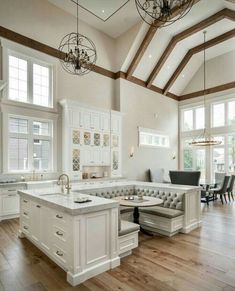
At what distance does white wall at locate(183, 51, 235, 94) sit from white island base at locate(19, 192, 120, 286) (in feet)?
31.4

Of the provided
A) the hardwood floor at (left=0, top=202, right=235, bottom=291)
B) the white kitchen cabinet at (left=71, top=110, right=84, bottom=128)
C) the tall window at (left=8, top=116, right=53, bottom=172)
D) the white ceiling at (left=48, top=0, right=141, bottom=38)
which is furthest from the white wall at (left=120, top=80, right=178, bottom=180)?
the hardwood floor at (left=0, top=202, right=235, bottom=291)

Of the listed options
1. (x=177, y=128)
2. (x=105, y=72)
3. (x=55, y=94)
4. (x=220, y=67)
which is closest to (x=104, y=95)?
(x=105, y=72)

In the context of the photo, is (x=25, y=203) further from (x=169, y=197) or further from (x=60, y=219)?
(x=169, y=197)

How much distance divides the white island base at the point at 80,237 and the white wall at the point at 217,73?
9.58 meters

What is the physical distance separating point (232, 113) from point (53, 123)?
8048 mm

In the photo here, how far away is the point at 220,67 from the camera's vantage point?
1022 cm

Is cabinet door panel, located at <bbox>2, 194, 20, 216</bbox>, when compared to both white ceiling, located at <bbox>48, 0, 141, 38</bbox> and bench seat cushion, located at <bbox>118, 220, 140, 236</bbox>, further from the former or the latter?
white ceiling, located at <bbox>48, 0, 141, 38</bbox>

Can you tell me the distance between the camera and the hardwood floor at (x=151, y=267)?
2.54m

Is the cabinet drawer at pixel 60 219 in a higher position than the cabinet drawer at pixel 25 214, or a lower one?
higher

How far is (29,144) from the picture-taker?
6.52 meters

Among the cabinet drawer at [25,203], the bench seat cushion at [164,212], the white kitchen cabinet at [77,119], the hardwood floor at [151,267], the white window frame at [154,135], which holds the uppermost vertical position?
the white kitchen cabinet at [77,119]

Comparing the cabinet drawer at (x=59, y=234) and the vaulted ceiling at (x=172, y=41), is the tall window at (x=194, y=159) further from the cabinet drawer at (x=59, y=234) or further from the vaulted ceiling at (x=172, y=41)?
the cabinet drawer at (x=59, y=234)

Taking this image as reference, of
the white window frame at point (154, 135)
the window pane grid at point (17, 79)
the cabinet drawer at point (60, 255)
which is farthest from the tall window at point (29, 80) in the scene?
the cabinet drawer at point (60, 255)

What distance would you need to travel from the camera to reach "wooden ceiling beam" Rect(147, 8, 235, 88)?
24.2 feet
